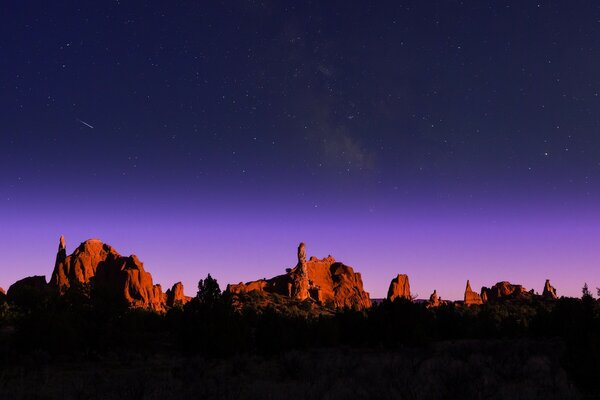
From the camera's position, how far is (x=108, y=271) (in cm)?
10981

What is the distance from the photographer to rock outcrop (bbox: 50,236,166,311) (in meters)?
100

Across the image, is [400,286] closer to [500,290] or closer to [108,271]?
[500,290]

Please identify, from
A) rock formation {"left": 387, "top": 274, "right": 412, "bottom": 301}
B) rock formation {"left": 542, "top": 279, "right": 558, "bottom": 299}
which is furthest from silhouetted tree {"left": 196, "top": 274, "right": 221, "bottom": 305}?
rock formation {"left": 542, "top": 279, "right": 558, "bottom": 299}

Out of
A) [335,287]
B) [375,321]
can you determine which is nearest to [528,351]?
[375,321]

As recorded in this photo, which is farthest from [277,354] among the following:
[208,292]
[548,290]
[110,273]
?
[548,290]

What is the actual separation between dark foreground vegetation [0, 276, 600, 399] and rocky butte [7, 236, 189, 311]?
212 feet

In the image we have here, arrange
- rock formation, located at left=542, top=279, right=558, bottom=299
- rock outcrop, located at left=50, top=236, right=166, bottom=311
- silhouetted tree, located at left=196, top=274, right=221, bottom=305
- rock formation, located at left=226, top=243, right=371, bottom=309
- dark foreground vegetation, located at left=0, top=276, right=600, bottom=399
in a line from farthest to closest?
1. rock formation, located at left=542, top=279, right=558, bottom=299
2. rock formation, located at left=226, top=243, right=371, bottom=309
3. rock outcrop, located at left=50, top=236, right=166, bottom=311
4. silhouetted tree, located at left=196, top=274, right=221, bottom=305
5. dark foreground vegetation, located at left=0, top=276, right=600, bottom=399

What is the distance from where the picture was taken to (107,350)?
74.0 ft

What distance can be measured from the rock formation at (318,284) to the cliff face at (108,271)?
1996 centimetres

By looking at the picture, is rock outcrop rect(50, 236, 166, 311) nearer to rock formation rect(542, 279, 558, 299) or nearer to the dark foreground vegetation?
the dark foreground vegetation

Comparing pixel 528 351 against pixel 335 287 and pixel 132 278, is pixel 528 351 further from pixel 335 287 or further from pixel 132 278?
pixel 335 287

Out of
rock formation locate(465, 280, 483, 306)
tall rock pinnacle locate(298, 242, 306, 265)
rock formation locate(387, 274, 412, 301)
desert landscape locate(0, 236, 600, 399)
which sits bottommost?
desert landscape locate(0, 236, 600, 399)

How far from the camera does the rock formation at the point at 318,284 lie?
114m

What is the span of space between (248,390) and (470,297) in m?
135
